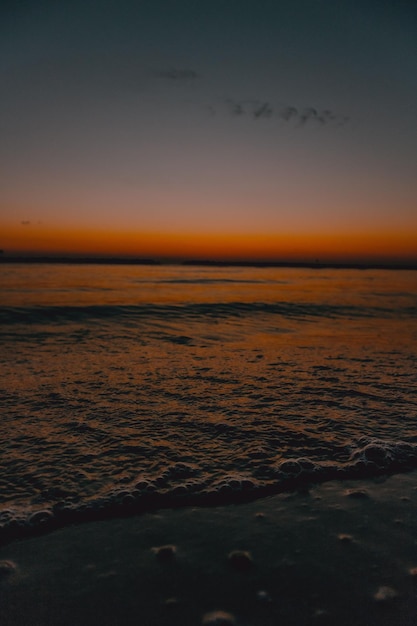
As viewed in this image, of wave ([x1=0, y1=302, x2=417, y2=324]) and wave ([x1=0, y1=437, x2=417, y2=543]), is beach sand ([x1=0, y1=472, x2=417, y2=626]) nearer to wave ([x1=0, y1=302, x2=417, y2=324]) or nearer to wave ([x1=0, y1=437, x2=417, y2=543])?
wave ([x1=0, y1=437, x2=417, y2=543])

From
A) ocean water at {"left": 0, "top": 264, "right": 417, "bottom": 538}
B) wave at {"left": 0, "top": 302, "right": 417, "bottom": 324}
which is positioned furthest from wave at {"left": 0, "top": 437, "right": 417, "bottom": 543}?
wave at {"left": 0, "top": 302, "right": 417, "bottom": 324}

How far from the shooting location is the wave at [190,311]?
11.6 m

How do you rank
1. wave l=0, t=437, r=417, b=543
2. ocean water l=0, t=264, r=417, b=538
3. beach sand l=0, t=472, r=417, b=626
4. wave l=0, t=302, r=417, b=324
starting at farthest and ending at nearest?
wave l=0, t=302, r=417, b=324
ocean water l=0, t=264, r=417, b=538
wave l=0, t=437, r=417, b=543
beach sand l=0, t=472, r=417, b=626

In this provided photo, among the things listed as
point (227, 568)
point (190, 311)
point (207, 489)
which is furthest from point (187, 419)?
point (190, 311)

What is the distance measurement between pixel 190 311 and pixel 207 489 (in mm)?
11088

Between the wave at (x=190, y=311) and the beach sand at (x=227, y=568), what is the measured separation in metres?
9.61

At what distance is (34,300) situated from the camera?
48.9ft

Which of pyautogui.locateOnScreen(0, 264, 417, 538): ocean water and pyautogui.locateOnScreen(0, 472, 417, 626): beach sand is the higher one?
pyautogui.locateOnScreen(0, 264, 417, 538): ocean water

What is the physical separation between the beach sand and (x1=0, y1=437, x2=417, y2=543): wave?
0.30ft

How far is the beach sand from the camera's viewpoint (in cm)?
169

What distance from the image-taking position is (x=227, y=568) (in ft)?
6.40

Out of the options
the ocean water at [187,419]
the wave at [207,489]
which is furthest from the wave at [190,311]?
the wave at [207,489]

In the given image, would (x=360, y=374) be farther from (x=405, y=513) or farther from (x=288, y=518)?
(x=288, y=518)

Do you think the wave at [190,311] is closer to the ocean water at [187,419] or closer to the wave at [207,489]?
the ocean water at [187,419]
